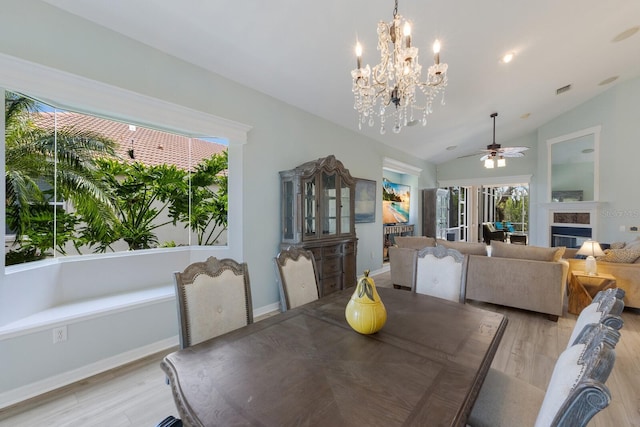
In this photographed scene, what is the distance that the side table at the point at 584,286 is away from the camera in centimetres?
326

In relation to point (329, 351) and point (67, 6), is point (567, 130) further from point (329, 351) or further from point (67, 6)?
point (67, 6)

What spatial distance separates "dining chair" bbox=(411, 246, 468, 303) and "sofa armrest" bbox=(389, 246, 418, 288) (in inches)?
82.5

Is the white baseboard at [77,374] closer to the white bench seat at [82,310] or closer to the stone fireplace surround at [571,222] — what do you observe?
the white bench seat at [82,310]

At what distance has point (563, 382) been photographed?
78 cm

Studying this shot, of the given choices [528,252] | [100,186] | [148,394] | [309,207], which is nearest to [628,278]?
[528,252]

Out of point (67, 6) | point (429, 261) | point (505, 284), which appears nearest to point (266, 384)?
point (429, 261)

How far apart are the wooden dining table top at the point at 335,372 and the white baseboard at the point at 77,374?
1.67 meters

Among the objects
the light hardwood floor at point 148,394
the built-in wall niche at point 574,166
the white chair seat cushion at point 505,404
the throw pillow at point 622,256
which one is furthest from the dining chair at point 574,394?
the built-in wall niche at point 574,166

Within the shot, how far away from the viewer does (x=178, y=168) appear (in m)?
3.59

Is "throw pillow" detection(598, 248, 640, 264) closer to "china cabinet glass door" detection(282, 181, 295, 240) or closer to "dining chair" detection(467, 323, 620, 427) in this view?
"dining chair" detection(467, 323, 620, 427)

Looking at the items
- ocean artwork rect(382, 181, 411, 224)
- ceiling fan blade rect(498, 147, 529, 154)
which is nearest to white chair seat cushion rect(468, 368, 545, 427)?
ceiling fan blade rect(498, 147, 529, 154)

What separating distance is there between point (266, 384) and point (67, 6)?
2992 millimetres

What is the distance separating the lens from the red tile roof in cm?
270

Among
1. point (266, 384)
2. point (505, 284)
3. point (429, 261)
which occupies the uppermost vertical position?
point (429, 261)
